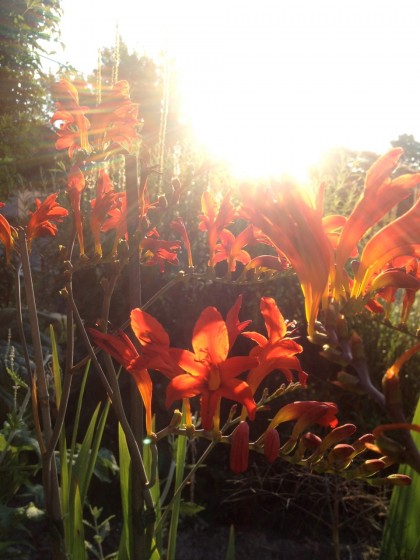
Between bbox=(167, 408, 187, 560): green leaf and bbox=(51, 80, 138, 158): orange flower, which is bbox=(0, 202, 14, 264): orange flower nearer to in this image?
bbox=(51, 80, 138, 158): orange flower

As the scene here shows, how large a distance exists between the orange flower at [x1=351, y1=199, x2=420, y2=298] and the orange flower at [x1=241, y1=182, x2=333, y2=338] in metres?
0.10

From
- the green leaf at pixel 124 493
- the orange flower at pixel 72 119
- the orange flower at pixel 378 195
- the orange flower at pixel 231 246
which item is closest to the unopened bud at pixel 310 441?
the orange flower at pixel 378 195

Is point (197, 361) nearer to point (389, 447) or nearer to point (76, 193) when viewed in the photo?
point (389, 447)

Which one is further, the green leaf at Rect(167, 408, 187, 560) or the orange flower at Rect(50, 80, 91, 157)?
the green leaf at Rect(167, 408, 187, 560)

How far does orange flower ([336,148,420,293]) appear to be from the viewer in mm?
640

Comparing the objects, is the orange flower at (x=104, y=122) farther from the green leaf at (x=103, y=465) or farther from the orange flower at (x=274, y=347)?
the green leaf at (x=103, y=465)

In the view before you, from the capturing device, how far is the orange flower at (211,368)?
0.65 metres

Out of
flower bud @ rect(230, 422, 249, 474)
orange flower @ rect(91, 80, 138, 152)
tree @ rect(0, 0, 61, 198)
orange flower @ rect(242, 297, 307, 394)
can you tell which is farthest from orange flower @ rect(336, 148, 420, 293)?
tree @ rect(0, 0, 61, 198)

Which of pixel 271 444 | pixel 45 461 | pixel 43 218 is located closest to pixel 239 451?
pixel 271 444

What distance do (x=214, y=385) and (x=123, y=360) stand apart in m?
0.12

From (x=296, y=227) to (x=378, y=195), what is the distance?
4.8 inches

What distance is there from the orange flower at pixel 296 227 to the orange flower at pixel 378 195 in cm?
6

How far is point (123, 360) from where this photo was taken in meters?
0.66

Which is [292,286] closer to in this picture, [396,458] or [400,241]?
[400,241]
